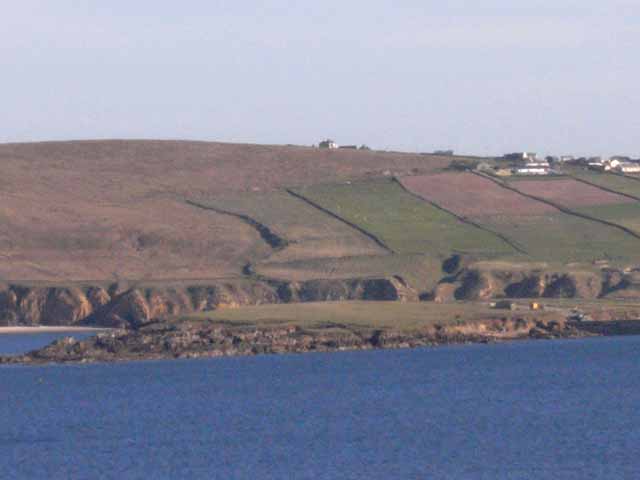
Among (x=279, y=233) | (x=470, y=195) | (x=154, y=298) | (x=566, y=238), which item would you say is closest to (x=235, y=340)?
(x=154, y=298)

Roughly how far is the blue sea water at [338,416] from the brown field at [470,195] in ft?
103

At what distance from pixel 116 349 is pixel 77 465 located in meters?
36.1

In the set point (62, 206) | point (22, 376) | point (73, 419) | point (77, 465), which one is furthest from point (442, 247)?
point (77, 465)

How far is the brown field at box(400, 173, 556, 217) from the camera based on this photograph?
112m

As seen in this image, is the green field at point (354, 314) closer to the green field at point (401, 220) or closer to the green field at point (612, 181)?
the green field at point (401, 220)

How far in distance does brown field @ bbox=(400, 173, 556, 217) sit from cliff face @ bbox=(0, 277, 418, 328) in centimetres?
1732

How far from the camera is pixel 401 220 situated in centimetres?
10938

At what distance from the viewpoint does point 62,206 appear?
116250 millimetres

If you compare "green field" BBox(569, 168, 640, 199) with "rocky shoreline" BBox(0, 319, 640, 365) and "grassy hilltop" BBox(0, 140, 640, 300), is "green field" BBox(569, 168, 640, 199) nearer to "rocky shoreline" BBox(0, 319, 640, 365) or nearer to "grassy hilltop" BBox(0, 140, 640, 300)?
"grassy hilltop" BBox(0, 140, 640, 300)

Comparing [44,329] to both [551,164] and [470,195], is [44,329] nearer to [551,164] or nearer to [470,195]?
[470,195]

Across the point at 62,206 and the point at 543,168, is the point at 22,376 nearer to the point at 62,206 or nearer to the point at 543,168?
the point at 62,206

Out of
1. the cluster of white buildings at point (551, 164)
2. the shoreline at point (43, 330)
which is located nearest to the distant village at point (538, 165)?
the cluster of white buildings at point (551, 164)

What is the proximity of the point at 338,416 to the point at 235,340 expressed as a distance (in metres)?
26.5

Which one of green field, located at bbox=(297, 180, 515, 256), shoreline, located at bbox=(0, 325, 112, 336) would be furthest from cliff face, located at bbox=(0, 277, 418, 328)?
green field, located at bbox=(297, 180, 515, 256)
